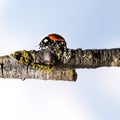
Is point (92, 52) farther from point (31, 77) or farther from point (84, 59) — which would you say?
point (31, 77)

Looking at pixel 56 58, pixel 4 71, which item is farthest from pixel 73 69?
pixel 4 71

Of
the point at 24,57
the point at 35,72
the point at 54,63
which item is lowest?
the point at 35,72

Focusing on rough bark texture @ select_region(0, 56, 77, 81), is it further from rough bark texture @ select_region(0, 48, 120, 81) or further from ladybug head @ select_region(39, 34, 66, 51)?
ladybug head @ select_region(39, 34, 66, 51)

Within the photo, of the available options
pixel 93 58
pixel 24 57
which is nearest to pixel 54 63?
pixel 24 57

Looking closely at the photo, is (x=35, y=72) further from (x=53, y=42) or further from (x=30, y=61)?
(x=53, y=42)

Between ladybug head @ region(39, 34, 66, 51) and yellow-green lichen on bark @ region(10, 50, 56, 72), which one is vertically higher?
ladybug head @ region(39, 34, 66, 51)

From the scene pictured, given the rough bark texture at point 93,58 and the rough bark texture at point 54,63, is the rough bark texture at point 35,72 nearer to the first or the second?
the rough bark texture at point 54,63

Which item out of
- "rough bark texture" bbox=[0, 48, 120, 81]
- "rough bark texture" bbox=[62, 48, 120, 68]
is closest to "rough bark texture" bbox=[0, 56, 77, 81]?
"rough bark texture" bbox=[0, 48, 120, 81]
